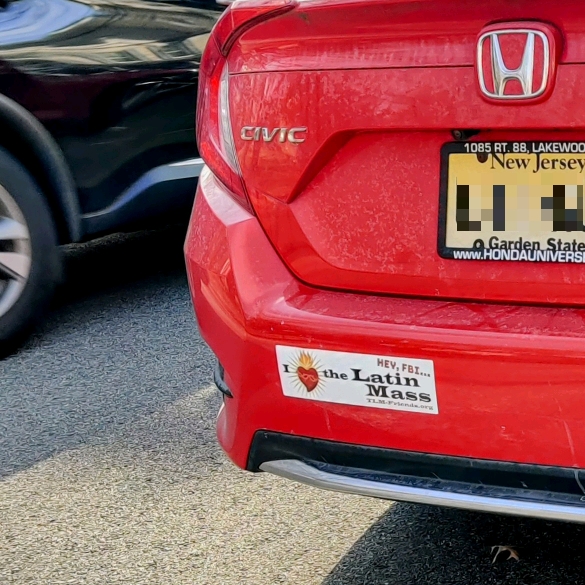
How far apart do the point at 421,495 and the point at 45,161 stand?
2.41 m

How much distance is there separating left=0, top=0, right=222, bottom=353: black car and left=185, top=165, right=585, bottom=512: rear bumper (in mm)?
1742

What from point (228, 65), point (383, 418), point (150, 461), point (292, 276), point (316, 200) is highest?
point (228, 65)

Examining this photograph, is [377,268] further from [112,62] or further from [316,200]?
[112,62]

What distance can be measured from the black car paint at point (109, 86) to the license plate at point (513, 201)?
2.32m

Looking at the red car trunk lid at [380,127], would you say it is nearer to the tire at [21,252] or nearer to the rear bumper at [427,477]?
the rear bumper at [427,477]

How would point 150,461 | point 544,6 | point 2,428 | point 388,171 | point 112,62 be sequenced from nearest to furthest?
point 544,6 < point 388,171 < point 150,461 < point 2,428 < point 112,62

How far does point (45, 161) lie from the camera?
3922 mm

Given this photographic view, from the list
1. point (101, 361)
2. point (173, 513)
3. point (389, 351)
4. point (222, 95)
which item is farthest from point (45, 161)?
point (389, 351)

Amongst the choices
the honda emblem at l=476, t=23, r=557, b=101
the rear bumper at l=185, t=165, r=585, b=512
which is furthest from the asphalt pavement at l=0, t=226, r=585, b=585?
the honda emblem at l=476, t=23, r=557, b=101

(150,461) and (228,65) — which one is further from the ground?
(228,65)

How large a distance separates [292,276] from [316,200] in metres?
0.16

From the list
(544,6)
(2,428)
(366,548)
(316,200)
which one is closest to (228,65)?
(316,200)

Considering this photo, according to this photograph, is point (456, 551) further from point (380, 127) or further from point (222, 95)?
point (222, 95)

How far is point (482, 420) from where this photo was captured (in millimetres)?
1890
